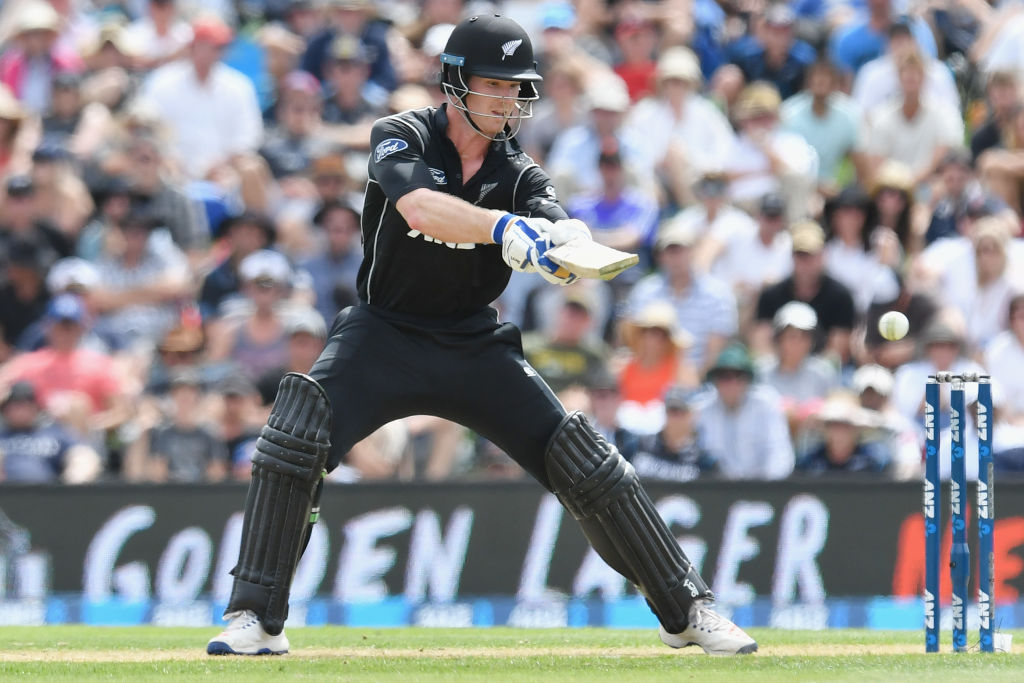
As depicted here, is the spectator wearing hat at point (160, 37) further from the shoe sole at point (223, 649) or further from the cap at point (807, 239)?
the shoe sole at point (223, 649)

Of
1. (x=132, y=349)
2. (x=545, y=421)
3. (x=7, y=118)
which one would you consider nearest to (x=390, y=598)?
(x=132, y=349)

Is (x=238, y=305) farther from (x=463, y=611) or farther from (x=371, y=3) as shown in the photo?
(x=371, y=3)

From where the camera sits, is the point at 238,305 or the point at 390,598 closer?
the point at 390,598

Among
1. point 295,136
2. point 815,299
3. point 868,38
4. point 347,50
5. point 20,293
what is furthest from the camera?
point 868,38

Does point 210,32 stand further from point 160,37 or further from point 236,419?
point 236,419

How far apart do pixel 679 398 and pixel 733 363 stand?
0.44 m

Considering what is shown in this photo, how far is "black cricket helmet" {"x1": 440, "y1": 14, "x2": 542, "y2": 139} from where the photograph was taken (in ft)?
19.8

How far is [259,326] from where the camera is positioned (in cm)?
1165

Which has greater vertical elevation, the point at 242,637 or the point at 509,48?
the point at 509,48

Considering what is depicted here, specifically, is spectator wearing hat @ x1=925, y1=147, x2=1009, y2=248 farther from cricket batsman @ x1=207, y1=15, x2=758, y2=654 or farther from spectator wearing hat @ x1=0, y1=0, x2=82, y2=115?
spectator wearing hat @ x1=0, y1=0, x2=82, y2=115

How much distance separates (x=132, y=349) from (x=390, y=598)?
3.30 m

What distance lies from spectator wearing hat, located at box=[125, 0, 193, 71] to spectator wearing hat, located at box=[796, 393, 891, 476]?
699 centimetres

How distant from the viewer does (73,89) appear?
13.7 meters

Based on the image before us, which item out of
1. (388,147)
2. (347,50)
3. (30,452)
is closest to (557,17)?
(347,50)
